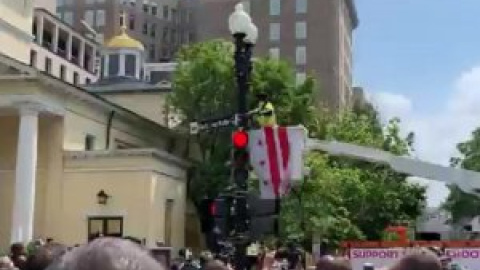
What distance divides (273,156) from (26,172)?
2179cm

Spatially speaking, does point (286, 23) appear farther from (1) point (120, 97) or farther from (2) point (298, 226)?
(2) point (298, 226)

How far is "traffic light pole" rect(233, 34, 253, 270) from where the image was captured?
12.8 m

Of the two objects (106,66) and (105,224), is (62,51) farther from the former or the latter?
(105,224)

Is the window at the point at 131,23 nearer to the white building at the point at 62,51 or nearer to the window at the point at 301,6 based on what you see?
the window at the point at 301,6

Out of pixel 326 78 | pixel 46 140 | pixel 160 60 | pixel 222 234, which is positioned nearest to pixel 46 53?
pixel 326 78

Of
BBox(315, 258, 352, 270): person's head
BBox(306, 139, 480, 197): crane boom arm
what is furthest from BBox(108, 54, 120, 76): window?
BBox(315, 258, 352, 270): person's head

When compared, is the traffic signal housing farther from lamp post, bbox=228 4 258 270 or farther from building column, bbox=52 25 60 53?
building column, bbox=52 25 60 53

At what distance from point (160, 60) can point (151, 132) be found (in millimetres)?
97885

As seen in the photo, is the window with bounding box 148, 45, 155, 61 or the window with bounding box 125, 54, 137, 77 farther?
the window with bounding box 148, 45, 155, 61

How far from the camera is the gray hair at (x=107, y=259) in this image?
6.72 feet

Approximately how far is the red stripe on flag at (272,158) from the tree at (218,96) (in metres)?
30.5

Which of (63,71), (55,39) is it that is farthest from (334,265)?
(63,71)

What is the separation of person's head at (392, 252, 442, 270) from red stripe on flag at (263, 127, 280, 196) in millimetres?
9093

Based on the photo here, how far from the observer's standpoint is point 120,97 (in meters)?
56.4
